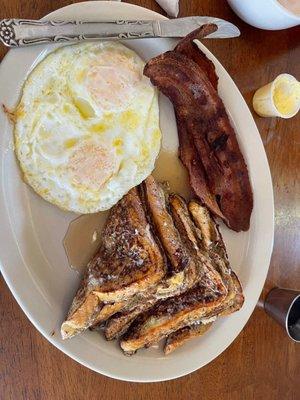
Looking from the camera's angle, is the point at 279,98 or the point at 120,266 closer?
the point at 120,266

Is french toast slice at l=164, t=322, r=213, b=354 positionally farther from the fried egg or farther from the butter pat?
the butter pat

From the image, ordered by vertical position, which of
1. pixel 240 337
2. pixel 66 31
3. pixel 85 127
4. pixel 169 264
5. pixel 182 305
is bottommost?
pixel 240 337

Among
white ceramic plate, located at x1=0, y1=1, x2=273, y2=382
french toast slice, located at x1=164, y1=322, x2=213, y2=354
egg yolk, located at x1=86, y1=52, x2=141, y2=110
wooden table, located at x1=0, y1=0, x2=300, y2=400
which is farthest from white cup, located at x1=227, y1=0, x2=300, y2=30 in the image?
french toast slice, located at x1=164, y1=322, x2=213, y2=354

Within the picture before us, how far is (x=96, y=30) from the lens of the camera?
1.45m

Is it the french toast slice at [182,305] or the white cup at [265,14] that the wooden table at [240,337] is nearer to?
the white cup at [265,14]

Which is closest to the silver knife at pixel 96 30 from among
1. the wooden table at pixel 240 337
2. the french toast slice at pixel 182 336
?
the wooden table at pixel 240 337

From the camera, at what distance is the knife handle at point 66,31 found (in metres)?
1.35

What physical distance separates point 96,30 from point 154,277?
0.65 metres

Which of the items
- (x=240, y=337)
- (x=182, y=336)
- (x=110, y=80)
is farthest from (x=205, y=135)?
(x=240, y=337)

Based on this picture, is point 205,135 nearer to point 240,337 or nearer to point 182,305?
point 182,305

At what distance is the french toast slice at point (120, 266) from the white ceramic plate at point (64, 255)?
0.25ft

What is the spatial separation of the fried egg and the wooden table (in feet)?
0.66

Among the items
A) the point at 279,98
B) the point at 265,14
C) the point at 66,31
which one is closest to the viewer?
the point at 66,31

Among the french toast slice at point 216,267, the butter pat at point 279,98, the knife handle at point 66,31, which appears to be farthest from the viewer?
the butter pat at point 279,98
